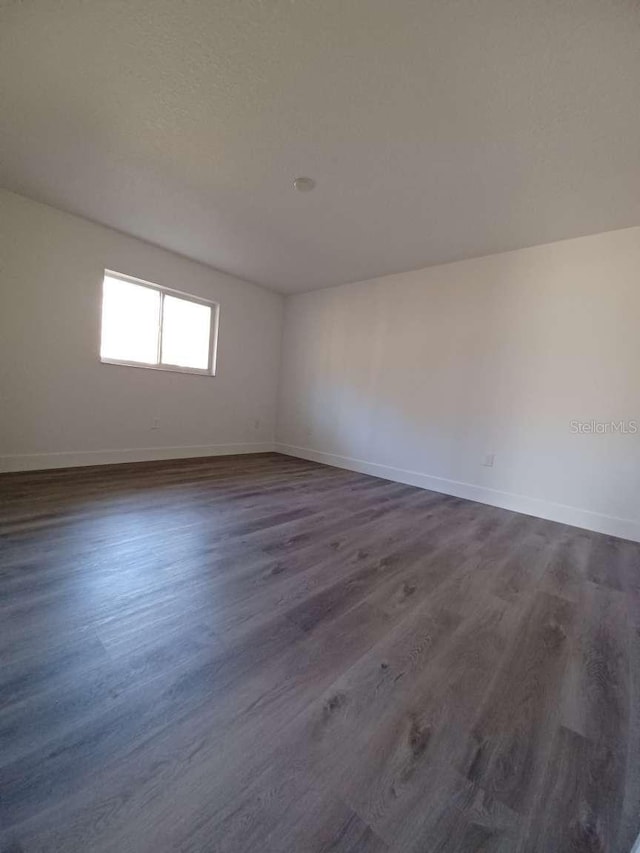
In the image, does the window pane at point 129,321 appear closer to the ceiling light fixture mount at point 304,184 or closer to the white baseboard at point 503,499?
the ceiling light fixture mount at point 304,184

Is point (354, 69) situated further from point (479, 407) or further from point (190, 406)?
point (190, 406)

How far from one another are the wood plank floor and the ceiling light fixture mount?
2.50m

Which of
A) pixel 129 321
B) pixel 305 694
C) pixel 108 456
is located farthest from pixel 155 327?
pixel 305 694

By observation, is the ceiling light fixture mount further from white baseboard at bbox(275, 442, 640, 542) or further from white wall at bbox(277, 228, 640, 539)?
white baseboard at bbox(275, 442, 640, 542)

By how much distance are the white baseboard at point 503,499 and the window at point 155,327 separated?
7.30 feet

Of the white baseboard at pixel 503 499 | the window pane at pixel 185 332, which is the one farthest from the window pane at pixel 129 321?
the white baseboard at pixel 503 499

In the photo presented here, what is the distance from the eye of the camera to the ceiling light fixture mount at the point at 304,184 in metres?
2.37

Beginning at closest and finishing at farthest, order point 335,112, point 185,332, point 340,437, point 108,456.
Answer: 1. point 335,112
2. point 108,456
3. point 185,332
4. point 340,437

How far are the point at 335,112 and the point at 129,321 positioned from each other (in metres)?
3.02

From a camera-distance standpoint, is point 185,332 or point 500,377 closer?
point 500,377

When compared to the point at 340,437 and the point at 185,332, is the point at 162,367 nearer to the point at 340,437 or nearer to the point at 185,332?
the point at 185,332

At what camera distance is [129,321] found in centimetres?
373

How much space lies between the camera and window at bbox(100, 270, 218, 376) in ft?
11.8

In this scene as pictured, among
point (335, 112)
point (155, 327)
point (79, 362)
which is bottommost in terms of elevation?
point (79, 362)
